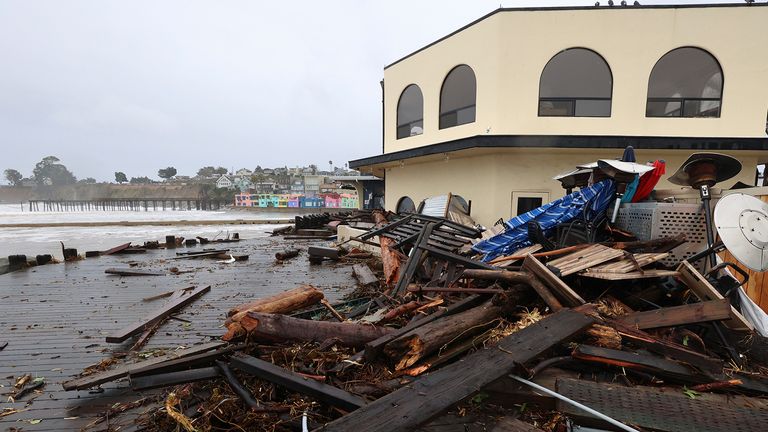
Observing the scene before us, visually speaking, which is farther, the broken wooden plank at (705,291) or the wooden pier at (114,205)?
the wooden pier at (114,205)

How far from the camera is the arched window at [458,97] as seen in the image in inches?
437

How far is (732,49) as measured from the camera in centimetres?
930

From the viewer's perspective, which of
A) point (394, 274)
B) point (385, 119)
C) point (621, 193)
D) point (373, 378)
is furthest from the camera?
point (385, 119)

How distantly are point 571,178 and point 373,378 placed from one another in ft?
20.0

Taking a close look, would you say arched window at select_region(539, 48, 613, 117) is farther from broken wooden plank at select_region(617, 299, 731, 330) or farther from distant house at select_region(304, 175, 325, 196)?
distant house at select_region(304, 175, 325, 196)

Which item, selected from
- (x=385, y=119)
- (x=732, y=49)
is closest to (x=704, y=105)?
(x=732, y=49)

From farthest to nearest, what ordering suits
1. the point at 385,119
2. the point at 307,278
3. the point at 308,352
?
the point at 385,119
the point at 307,278
the point at 308,352

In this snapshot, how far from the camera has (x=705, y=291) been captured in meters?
3.27

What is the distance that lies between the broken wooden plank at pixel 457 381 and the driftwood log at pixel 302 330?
3.05 feet

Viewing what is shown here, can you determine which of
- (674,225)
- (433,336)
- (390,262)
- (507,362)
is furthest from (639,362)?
(390,262)

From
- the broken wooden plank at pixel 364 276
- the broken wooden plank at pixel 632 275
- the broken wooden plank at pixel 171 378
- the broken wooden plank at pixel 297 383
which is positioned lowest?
the broken wooden plank at pixel 364 276

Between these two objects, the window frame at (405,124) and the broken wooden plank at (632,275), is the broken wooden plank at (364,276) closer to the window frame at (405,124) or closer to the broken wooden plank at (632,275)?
the broken wooden plank at (632,275)

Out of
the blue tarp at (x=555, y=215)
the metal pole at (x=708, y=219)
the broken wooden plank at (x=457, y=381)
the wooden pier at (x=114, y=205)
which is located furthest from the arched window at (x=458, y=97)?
the wooden pier at (x=114, y=205)

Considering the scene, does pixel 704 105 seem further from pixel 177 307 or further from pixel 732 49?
pixel 177 307
